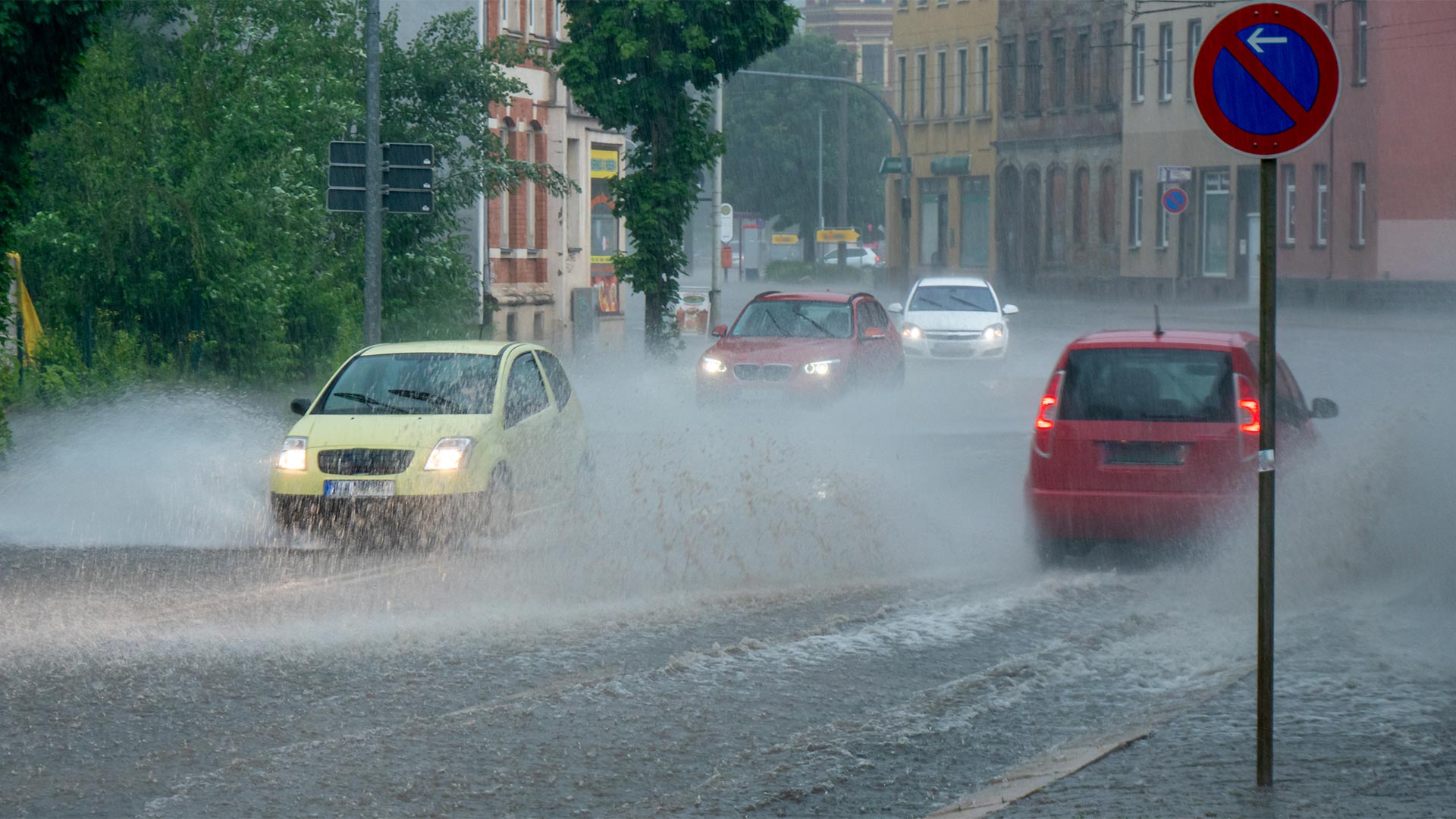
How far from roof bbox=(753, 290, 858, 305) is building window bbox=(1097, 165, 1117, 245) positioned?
4783 centimetres

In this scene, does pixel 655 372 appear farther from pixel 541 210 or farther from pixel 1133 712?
pixel 1133 712

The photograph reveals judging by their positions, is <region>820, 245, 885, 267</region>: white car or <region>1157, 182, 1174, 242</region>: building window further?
<region>820, 245, 885, 267</region>: white car

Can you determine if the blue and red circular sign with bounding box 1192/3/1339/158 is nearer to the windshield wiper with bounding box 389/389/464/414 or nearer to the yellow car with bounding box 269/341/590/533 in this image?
the yellow car with bounding box 269/341/590/533

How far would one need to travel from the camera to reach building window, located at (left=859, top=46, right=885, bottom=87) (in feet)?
428

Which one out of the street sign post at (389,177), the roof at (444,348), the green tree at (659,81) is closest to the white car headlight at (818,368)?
the street sign post at (389,177)

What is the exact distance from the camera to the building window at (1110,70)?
70062 millimetres

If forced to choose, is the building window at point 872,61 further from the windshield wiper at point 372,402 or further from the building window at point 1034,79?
the windshield wiper at point 372,402

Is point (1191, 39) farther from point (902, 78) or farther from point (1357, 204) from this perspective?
point (902, 78)

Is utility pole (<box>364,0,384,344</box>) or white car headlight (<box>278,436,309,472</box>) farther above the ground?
utility pole (<box>364,0,384,344</box>)

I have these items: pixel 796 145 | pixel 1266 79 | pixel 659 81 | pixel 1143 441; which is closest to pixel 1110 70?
pixel 796 145

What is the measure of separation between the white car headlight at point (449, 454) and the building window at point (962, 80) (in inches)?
2728

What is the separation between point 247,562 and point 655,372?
688 inches

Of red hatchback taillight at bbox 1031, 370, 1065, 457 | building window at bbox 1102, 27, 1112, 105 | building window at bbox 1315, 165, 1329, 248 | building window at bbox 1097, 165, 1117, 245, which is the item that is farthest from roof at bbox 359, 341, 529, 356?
building window at bbox 1102, 27, 1112, 105

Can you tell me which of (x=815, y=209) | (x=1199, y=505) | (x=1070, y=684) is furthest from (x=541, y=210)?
(x=815, y=209)
